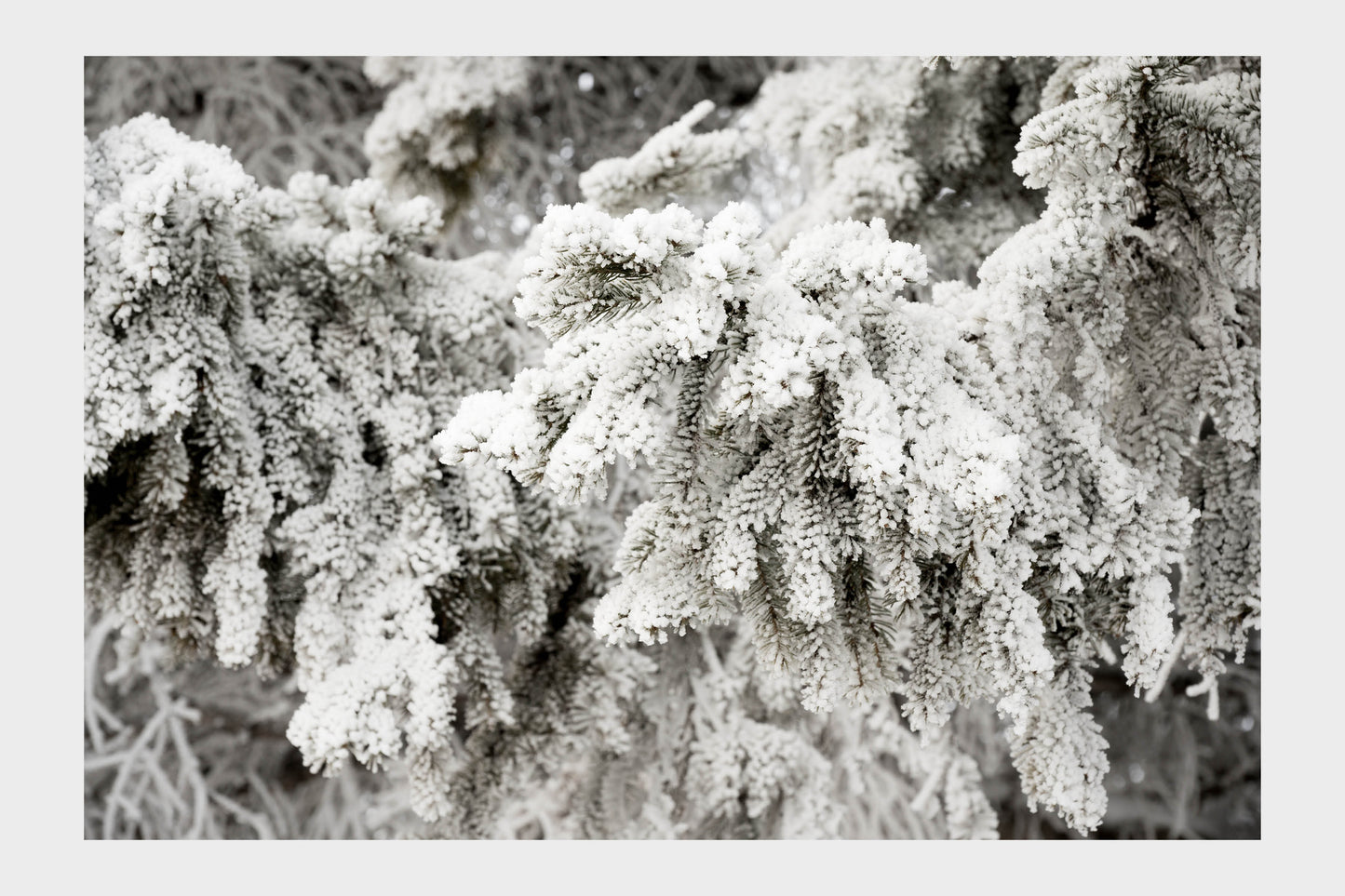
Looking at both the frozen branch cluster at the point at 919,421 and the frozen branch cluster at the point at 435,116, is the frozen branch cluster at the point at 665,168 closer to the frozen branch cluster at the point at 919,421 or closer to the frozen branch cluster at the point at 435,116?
the frozen branch cluster at the point at 919,421

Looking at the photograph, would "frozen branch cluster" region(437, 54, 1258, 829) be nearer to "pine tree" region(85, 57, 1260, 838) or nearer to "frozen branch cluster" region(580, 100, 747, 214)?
"pine tree" region(85, 57, 1260, 838)

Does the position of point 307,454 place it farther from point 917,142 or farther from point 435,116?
point 917,142

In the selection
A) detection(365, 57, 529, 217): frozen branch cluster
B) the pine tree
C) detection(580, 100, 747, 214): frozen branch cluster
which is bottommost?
the pine tree

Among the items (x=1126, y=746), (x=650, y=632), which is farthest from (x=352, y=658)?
(x=1126, y=746)

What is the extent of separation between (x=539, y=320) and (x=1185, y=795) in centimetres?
308

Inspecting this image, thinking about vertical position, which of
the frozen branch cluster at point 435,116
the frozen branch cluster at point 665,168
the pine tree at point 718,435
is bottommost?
the pine tree at point 718,435

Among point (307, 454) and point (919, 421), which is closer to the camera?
point (919, 421)

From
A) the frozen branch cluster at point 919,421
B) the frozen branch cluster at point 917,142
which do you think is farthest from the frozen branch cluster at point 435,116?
the frozen branch cluster at point 919,421

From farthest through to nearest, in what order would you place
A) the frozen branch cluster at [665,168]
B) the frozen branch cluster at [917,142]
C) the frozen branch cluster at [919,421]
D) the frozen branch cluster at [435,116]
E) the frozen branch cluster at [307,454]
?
the frozen branch cluster at [435,116] < the frozen branch cluster at [917,142] < the frozen branch cluster at [665,168] < the frozen branch cluster at [307,454] < the frozen branch cluster at [919,421]

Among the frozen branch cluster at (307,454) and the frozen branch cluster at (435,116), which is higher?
the frozen branch cluster at (435,116)

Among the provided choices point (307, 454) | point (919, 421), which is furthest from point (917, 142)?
point (307, 454)

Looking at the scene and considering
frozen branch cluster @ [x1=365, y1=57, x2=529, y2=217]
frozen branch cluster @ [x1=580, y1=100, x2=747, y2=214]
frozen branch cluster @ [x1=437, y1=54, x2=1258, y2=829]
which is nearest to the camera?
frozen branch cluster @ [x1=437, y1=54, x2=1258, y2=829]

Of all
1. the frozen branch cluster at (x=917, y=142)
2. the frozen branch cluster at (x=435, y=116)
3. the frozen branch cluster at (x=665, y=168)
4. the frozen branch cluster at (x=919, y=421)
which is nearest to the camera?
the frozen branch cluster at (x=919, y=421)

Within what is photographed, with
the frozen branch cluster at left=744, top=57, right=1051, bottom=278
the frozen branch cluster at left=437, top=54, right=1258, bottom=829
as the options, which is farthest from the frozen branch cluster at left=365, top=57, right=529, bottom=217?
→ the frozen branch cluster at left=437, top=54, right=1258, bottom=829
